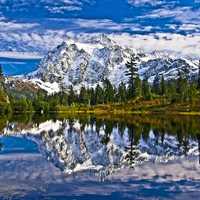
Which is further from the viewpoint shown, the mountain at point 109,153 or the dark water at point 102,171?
the mountain at point 109,153

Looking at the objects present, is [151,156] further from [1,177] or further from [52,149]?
[1,177]

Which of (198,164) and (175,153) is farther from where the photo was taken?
(175,153)

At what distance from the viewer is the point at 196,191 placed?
3256cm

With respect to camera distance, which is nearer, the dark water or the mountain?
the dark water

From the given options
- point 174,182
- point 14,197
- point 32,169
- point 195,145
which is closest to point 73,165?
point 32,169

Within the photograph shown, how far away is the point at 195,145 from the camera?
64.9 metres

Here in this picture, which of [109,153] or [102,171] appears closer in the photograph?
[102,171]

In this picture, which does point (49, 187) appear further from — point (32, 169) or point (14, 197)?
point (32, 169)

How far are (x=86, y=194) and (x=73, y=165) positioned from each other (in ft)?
51.4

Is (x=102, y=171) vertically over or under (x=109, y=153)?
over

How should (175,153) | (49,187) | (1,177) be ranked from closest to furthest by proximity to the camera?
(49,187) → (1,177) → (175,153)

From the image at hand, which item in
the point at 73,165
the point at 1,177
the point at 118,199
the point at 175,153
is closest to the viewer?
the point at 118,199

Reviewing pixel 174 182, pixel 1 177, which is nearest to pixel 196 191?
pixel 174 182

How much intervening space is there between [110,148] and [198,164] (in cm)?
1807
